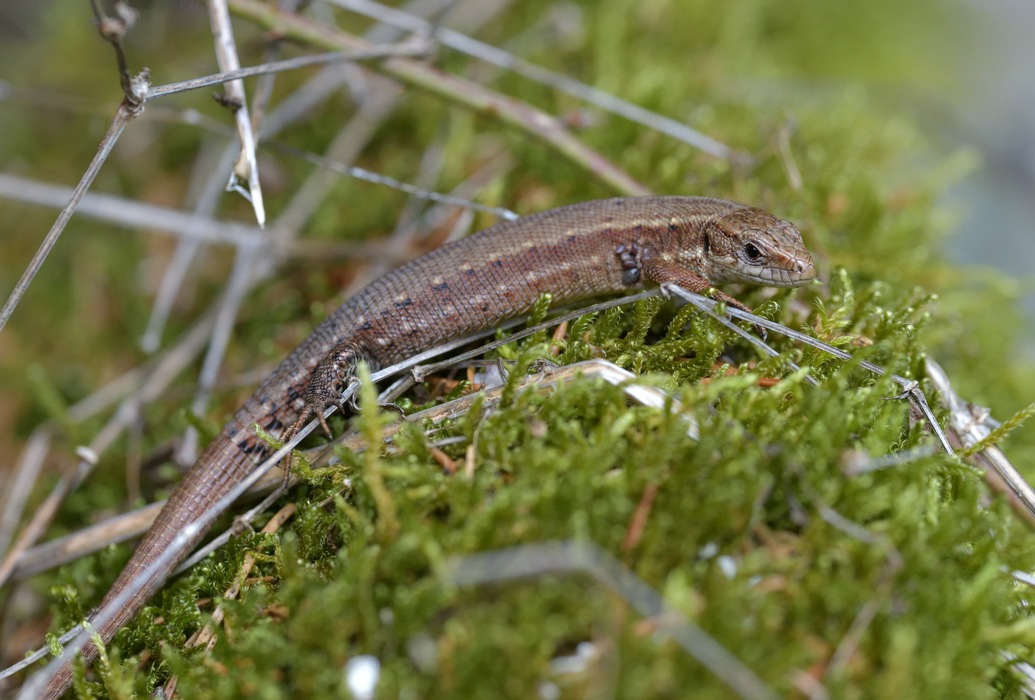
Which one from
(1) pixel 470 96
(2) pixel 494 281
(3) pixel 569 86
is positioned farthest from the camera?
(3) pixel 569 86

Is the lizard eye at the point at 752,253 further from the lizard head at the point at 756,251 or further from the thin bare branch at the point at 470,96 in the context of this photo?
the thin bare branch at the point at 470,96

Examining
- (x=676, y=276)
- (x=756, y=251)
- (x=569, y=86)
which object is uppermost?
(x=569, y=86)

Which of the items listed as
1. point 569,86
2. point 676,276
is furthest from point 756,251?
point 569,86

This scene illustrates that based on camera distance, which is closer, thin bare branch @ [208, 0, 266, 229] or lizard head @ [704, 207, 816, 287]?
thin bare branch @ [208, 0, 266, 229]

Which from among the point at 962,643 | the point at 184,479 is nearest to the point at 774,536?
the point at 962,643

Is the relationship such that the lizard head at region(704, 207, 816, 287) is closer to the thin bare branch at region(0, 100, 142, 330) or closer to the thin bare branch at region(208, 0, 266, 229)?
the thin bare branch at region(208, 0, 266, 229)

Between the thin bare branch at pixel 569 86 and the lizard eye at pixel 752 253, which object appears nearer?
the lizard eye at pixel 752 253

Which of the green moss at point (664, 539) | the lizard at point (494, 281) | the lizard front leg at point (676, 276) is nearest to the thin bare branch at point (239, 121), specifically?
the lizard at point (494, 281)

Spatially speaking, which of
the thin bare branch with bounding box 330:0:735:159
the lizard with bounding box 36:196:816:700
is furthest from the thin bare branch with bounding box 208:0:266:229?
the thin bare branch with bounding box 330:0:735:159

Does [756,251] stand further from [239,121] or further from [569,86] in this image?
[239,121]
